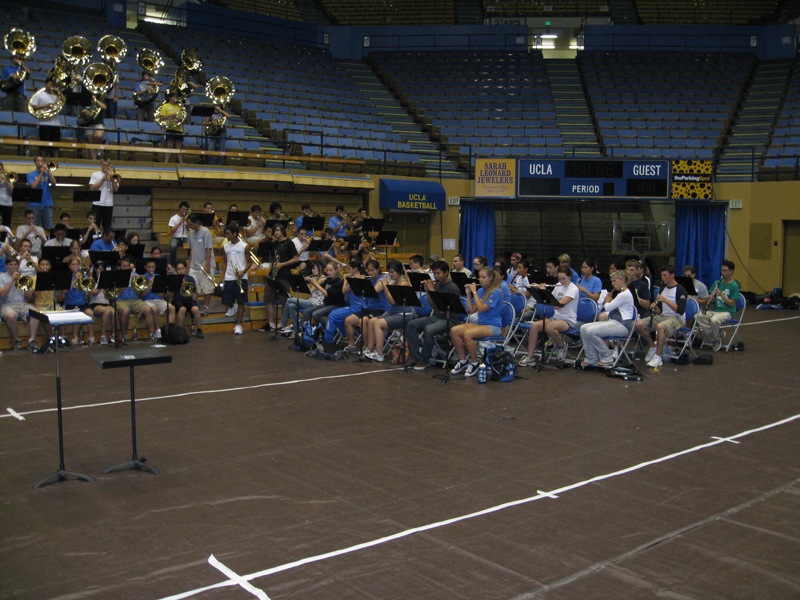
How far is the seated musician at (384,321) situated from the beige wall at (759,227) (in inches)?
544

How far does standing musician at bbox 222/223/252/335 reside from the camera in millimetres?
15070

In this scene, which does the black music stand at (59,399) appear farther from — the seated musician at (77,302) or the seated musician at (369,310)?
the seated musician at (77,302)

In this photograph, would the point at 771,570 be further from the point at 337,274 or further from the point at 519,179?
the point at 519,179

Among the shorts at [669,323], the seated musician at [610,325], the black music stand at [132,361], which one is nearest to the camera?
the black music stand at [132,361]

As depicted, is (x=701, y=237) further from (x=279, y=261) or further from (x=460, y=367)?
(x=460, y=367)

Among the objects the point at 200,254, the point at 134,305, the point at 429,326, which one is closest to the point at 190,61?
the point at 200,254

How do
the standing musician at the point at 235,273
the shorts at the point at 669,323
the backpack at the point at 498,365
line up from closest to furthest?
the backpack at the point at 498,365 < the shorts at the point at 669,323 < the standing musician at the point at 235,273

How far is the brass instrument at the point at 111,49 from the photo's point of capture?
18.7 meters

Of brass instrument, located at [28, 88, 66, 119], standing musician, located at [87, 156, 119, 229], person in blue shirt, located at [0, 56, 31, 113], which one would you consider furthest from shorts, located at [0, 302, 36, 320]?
person in blue shirt, located at [0, 56, 31, 113]

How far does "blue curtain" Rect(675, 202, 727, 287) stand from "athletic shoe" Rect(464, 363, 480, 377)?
1314 cm

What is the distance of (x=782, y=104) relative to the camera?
25.7m

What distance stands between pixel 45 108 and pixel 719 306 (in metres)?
14.5

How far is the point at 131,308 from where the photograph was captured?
537 inches

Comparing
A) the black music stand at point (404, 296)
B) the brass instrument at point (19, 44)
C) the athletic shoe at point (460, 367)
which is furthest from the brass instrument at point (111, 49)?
the athletic shoe at point (460, 367)
